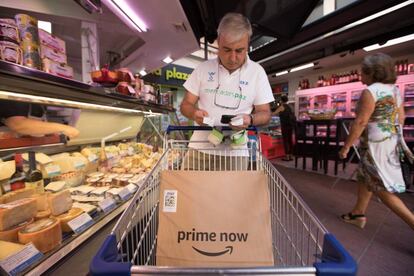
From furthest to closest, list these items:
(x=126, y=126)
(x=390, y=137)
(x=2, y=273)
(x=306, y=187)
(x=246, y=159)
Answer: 1. (x=306, y=187)
2. (x=126, y=126)
3. (x=390, y=137)
4. (x=246, y=159)
5. (x=2, y=273)

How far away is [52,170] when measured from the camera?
146cm

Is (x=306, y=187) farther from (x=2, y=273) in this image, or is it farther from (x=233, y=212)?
(x=2, y=273)

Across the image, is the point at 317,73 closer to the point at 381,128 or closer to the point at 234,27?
the point at 381,128

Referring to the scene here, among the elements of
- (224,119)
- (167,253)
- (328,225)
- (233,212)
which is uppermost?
(224,119)

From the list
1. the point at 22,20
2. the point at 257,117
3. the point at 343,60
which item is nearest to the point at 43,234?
the point at 22,20

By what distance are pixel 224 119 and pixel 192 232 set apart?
0.51 metres

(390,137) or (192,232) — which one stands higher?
(390,137)

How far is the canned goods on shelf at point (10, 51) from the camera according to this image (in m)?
0.89

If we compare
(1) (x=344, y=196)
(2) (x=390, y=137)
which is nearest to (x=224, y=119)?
(2) (x=390, y=137)

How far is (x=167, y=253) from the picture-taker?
0.88m

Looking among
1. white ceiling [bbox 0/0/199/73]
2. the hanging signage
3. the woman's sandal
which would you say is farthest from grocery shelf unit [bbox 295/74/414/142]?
the hanging signage

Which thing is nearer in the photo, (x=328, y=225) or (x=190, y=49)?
(x=328, y=225)

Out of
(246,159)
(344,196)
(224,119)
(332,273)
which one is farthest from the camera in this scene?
(344,196)

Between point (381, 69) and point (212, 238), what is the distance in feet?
7.56
